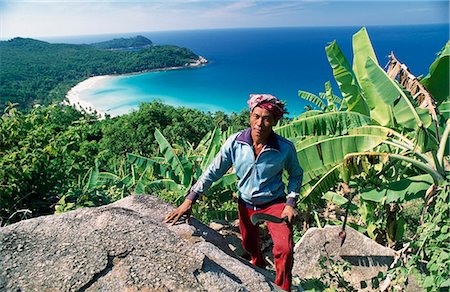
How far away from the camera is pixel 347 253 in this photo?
15.3 feet

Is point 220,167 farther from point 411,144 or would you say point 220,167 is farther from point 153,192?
point 153,192

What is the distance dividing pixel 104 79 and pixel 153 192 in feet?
337

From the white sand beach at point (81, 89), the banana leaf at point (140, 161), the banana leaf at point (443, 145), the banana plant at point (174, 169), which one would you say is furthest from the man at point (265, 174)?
the white sand beach at point (81, 89)

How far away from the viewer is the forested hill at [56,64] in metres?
78.4

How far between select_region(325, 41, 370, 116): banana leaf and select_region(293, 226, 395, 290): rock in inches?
69.5

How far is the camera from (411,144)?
13.7ft

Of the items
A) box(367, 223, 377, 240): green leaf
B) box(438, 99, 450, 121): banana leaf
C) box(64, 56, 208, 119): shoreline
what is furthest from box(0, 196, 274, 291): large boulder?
box(64, 56, 208, 119): shoreline

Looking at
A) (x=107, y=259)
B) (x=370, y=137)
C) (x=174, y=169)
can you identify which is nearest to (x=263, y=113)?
(x=107, y=259)

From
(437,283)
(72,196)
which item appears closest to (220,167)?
(437,283)

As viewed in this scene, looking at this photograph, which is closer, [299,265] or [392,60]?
[299,265]

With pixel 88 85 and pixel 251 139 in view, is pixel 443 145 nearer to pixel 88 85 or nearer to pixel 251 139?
pixel 251 139

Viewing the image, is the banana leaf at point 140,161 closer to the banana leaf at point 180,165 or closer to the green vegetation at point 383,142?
the banana leaf at point 180,165

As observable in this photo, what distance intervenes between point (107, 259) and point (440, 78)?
173 inches

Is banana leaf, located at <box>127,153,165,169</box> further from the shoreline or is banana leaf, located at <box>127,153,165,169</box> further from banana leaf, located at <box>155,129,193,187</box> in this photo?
the shoreline
